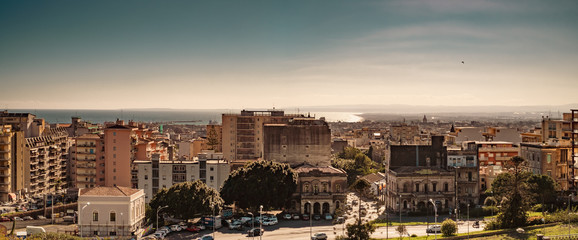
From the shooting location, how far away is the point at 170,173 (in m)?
71.8

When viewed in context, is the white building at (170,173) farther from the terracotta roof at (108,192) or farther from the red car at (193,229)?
the red car at (193,229)

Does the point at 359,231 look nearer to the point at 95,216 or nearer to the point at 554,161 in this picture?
the point at 95,216

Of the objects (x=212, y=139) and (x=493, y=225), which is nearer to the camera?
(x=493, y=225)

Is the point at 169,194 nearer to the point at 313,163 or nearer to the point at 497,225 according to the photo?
the point at 313,163

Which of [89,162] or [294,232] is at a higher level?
[89,162]

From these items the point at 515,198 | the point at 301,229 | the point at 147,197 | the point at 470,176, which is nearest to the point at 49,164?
the point at 147,197

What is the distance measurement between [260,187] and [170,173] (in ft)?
52.2

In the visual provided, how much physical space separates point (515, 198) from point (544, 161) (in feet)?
67.2


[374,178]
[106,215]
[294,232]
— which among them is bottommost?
[294,232]

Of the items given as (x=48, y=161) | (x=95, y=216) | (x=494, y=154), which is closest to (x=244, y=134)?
(x=48, y=161)

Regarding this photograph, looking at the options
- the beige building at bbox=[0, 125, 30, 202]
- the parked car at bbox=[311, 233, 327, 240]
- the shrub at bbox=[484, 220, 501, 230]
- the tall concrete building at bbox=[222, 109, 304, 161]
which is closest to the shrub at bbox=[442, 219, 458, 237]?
the shrub at bbox=[484, 220, 501, 230]

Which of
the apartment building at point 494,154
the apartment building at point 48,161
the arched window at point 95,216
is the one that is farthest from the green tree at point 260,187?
the apartment building at point 48,161

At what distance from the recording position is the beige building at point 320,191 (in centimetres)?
6625

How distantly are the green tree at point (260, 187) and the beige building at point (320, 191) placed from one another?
2777 mm
